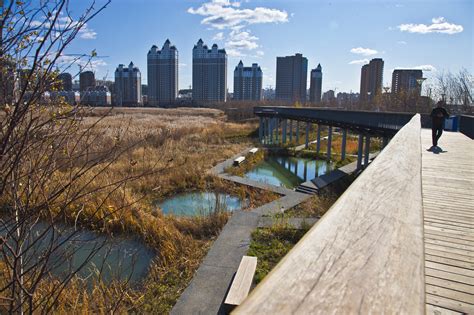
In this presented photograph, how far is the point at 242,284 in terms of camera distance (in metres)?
5.27

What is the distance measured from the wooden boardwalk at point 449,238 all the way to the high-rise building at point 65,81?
10.9ft

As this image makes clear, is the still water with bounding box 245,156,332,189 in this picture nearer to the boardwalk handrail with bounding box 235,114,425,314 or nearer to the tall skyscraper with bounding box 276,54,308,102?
the boardwalk handrail with bounding box 235,114,425,314

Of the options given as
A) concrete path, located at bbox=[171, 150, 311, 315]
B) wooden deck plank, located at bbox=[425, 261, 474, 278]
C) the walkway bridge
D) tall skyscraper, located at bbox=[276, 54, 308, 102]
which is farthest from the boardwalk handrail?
tall skyscraper, located at bbox=[276, 54, 308, 102]

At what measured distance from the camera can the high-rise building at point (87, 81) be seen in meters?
3.30

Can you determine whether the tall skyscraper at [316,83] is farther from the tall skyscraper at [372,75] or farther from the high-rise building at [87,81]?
the high-rise building at [87,81]

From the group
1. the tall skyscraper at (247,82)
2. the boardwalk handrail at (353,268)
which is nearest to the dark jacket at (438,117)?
the boardwalk handrail at (353,268)

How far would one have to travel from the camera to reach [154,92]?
100 meters

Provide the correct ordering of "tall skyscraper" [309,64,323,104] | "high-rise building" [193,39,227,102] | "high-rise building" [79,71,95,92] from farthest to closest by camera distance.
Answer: "high-rise building" [193,39,227,102]
"tall skyscraper" [309,64,323,104]
"high-rise building" [79,71,95,92]

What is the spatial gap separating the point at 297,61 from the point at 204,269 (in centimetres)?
10850

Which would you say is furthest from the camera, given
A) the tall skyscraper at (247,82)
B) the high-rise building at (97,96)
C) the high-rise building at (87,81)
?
the tall skyscraper at (247,82)

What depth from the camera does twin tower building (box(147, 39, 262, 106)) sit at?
3784 inches

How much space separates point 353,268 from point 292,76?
4471 inches

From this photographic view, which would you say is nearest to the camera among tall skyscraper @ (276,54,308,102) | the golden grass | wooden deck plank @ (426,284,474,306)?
wooden deck plank @ (426,284,474,306)

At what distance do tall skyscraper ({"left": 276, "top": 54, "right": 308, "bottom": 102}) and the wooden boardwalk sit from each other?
103 metres
